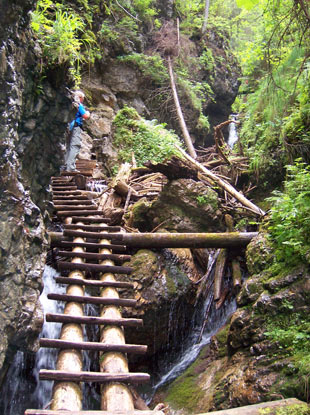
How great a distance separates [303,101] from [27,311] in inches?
274

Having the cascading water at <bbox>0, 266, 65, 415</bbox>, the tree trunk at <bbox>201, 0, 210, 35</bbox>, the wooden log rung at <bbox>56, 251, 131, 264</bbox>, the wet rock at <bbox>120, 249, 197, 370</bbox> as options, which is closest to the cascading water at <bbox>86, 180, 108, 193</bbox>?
the wet rock at <bbox>120, 249, 197, 370</bbox>

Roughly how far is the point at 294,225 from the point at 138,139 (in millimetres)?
8549

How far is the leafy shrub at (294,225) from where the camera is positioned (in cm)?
458

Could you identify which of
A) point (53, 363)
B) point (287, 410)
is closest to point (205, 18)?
point (53, 363)

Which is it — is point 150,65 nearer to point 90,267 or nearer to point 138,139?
point 138,139

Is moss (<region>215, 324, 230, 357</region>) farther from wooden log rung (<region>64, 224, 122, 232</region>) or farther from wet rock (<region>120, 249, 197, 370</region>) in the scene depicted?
wooden log rung (<region>64, 224, 122, 232</region>)

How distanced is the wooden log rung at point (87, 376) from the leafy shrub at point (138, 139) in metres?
9.08

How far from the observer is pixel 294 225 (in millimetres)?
→ 4812

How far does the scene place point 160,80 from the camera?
51.3ft

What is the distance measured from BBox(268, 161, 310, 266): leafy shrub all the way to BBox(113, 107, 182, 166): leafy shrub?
6622 mm

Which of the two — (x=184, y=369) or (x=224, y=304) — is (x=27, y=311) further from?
(x=224, y=304)

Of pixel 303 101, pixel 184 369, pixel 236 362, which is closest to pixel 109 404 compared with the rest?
pixel 236 362

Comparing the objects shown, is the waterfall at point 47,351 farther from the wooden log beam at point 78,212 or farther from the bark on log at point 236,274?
the bark on log at point 236,274

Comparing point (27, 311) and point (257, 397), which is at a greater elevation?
point (27, 311)
